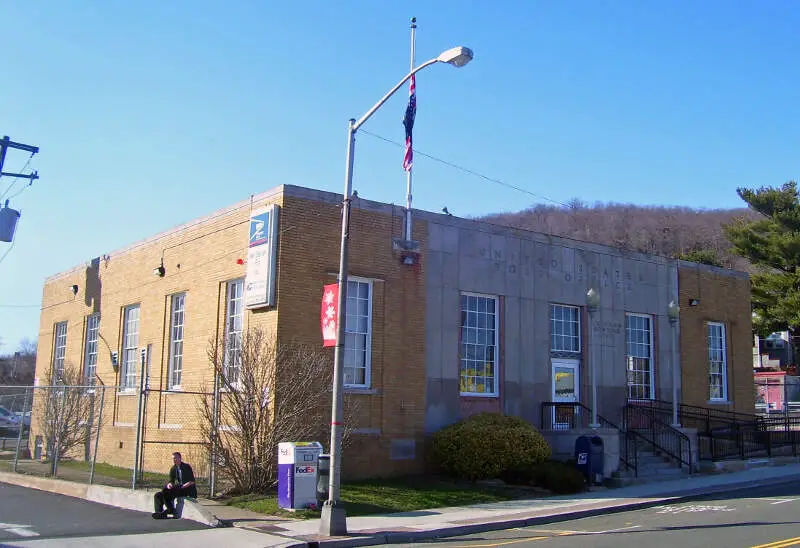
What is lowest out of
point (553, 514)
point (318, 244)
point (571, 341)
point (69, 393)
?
point (553, 514)

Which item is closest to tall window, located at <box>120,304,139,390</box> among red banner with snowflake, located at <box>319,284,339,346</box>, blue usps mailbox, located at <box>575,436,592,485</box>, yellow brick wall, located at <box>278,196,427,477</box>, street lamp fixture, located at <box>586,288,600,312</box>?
yellow brick wall, located at <box>278,196,427,477</box>

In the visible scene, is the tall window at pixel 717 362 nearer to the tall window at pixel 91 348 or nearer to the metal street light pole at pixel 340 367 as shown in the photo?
the metal street light pole at pixel 340 367

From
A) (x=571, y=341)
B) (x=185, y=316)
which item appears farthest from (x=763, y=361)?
(x=185, y=316)

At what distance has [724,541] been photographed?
42.5 ft

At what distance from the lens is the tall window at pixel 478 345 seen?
917 inches

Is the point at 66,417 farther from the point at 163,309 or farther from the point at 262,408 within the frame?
the point at 262,408

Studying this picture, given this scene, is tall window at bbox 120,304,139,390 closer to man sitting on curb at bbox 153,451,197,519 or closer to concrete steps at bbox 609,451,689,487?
man sitting on curb at bbox 153,451,197,519

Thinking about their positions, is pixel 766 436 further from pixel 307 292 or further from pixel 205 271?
pixel 205 271

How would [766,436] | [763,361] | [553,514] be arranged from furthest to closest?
[763,361]
[766,436]
[553,514]

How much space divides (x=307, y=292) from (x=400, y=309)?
9.12 ft

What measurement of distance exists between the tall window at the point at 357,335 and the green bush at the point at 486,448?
2.54 m

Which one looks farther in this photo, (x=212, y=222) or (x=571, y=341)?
(x=571, y=341)

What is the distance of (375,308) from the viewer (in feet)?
70.3

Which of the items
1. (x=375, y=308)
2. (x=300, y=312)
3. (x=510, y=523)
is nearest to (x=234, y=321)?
(x=300, y=312)
